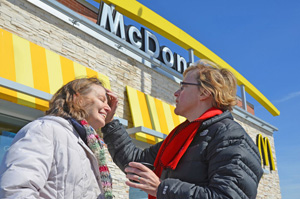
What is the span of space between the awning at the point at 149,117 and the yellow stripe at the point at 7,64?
10.3 ft

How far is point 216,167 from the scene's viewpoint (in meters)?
2.00

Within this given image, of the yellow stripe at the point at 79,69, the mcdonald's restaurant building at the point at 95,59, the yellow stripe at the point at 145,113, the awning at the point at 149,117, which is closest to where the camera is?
the mcdonald's restaurant building at the point at 95,59

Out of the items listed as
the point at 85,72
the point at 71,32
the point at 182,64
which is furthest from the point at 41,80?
the point at 182,64

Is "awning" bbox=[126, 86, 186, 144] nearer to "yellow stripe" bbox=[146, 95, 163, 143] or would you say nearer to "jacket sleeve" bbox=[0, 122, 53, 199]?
"yellow stripe" bbox=[146, 95, 163, 143]

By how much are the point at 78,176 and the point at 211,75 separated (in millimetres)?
1277

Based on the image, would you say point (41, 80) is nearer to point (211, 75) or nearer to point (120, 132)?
point (120, 132)

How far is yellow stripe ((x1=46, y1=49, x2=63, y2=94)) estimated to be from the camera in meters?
6.44

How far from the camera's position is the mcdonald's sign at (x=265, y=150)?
1587 cm

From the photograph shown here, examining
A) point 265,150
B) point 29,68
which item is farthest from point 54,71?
point 265,150

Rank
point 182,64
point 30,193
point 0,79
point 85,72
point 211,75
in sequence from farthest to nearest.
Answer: point 182,64 → point 85,72 → point 0,79 → point 211,75 → point 30,193

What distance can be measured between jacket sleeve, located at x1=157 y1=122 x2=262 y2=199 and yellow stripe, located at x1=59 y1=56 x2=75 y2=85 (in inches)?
202

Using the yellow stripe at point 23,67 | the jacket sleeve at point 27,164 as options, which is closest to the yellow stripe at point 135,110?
the yellow stripe at point 23,67

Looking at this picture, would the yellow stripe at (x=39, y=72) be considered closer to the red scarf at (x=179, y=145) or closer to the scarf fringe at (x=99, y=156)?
the scarf fringe at (x=99, y=156)

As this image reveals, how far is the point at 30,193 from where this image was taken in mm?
1692
